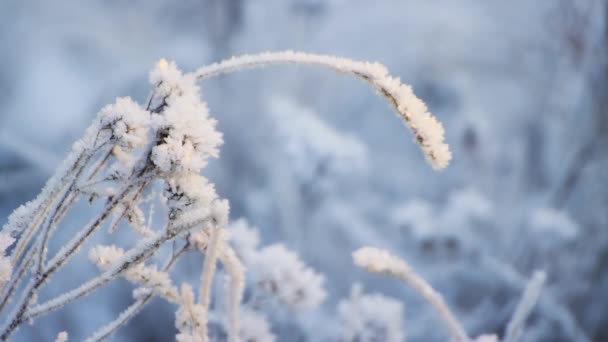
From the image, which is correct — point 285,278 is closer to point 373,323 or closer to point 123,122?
point 373,323

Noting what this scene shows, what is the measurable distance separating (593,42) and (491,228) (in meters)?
1.31

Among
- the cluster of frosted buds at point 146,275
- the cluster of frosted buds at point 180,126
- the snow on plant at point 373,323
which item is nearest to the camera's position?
the cluster of frosted buds at point 180,126

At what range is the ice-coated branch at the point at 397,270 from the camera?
0.67 m

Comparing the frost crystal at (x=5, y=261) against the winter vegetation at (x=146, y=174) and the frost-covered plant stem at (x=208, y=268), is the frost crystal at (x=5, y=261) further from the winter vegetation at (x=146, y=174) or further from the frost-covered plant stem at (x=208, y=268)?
the frost-covered plant stem at (x=208, y=268)

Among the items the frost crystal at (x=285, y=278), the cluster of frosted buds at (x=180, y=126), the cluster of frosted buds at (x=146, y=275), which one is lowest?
the cluster of frosted buds at (x=146, y=275)

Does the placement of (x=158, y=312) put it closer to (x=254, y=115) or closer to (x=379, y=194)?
(x=254, y=115)

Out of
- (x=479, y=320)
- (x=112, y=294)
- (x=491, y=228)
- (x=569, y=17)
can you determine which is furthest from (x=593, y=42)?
(x=112, y=294)

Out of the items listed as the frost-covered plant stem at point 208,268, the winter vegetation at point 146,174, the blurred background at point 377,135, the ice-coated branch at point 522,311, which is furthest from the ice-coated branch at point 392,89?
the blurred background at point 377,135

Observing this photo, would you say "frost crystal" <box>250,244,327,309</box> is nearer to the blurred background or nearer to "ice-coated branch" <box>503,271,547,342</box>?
"ice-coated branch" <box>503,271,547,342</box>

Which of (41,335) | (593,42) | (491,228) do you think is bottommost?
(41,335)

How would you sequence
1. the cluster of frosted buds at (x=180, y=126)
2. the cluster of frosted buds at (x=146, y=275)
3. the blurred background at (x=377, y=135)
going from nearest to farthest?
the cluster of frosted buds at (x=180, y=126)
the cluster of frosted buds at (x=146, y=275)
the blurred background at (x=377, y=135)

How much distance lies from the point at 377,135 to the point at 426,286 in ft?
16.2

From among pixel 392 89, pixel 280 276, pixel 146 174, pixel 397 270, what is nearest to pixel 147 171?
pixel 146 174

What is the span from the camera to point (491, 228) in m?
3.66
